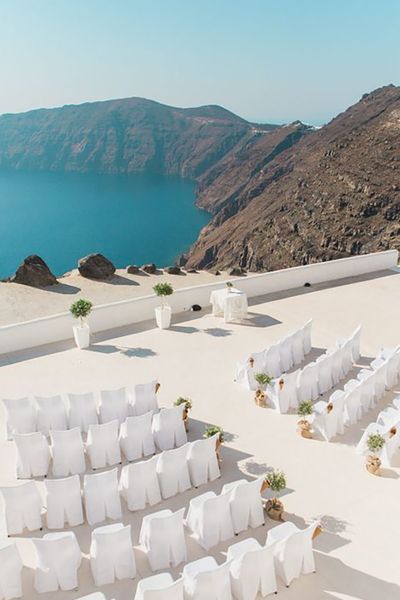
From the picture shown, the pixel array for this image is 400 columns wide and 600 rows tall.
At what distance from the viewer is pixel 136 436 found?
8570 mm

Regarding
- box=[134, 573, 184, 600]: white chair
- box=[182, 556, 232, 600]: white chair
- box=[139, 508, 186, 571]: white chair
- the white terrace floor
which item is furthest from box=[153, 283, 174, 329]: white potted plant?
box=[134, 573, 184, 600]: white chair

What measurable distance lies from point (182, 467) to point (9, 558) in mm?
2688

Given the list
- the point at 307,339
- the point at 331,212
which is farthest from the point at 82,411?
the point at 331,212

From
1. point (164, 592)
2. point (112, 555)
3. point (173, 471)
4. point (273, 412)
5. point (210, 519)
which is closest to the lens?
point (164, 592)

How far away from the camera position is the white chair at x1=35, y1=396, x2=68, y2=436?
29.7 ft

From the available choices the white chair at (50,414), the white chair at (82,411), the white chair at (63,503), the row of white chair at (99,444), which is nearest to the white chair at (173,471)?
the row of white chair at (99,444)

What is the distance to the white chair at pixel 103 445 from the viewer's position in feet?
27.1

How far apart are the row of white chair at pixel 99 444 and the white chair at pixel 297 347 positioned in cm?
396

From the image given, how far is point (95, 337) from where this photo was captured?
13484mm

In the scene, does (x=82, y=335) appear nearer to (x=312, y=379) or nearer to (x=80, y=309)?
(x=80, y=309)

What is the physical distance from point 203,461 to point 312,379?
3.37 meters

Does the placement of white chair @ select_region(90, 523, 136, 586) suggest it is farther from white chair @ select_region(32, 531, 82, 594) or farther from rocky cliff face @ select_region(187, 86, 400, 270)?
rocky cliff face @ select_region(187, 86, 400, 270)

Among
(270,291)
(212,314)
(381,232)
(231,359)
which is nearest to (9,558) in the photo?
(231,359)

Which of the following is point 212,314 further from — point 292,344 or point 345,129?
point 345,129
